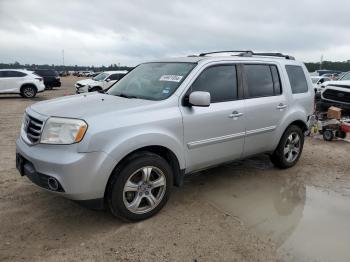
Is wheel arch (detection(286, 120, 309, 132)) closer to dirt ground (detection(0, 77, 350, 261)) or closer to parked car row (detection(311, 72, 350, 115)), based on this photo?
dirt ground (detection(0, 77, 350, 261))

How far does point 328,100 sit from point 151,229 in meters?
8.60

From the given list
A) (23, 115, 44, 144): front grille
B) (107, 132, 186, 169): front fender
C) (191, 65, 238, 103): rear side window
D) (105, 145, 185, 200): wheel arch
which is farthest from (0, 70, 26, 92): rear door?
(107, 132, 186, 169): front fender

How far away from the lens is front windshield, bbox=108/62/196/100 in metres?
4.11

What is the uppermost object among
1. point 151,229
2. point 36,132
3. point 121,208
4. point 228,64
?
point 228,64

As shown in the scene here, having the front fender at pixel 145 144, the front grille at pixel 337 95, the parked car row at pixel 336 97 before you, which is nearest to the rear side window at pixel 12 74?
the parked car row at pixel 336 97

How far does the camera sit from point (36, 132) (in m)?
3.56

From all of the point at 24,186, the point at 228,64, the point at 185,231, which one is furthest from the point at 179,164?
the point at 24,186

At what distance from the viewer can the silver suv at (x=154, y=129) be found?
3.30m

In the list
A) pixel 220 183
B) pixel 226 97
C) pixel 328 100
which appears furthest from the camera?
pixel 328 100

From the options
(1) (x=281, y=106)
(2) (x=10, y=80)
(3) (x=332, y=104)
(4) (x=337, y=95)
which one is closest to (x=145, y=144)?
(1) (x=281, y=106)

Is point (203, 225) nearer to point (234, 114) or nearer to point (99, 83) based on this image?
point (234, 114)

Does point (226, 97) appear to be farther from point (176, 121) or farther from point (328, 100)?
point (328, 100)

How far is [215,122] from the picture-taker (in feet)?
13.9

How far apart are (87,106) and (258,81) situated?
8.25 feet
